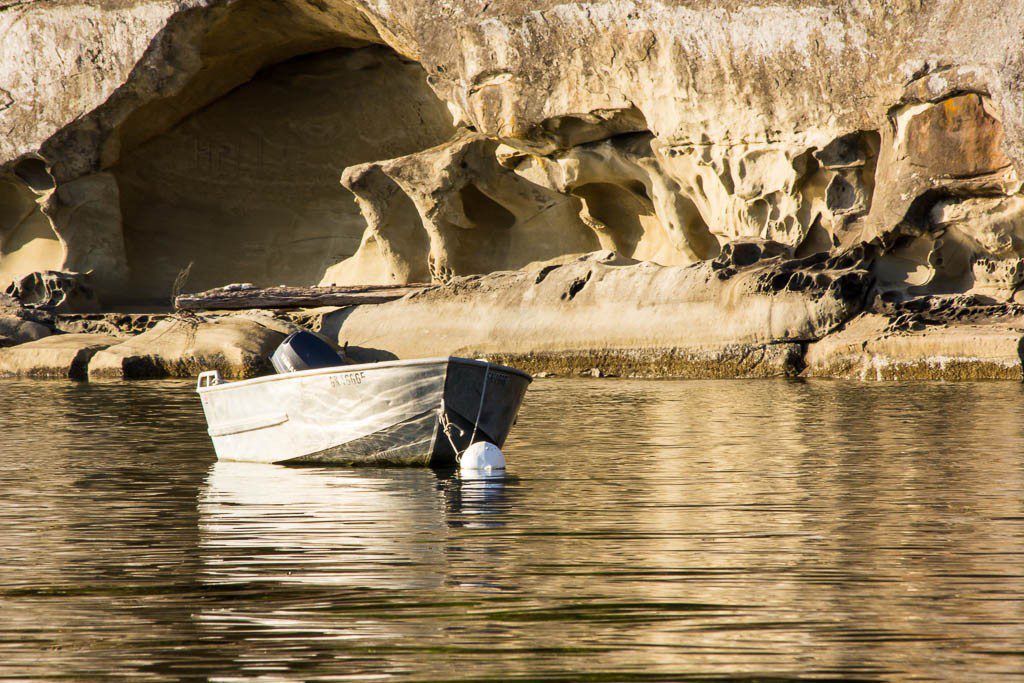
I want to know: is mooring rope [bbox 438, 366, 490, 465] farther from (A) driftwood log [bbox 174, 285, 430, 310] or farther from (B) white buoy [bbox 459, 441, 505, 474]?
(A) driftwood log [bbox 174, 285, 430, 310]

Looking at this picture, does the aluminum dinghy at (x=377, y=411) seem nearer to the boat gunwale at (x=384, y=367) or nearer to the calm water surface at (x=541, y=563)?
the boat gunwale at (x=384, y=367)

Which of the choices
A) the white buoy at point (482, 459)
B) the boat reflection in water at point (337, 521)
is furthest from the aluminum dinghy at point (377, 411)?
the white buoy at point (482, 459)

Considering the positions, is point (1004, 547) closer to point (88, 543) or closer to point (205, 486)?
point (88, 543)

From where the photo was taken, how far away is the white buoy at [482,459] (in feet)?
27.8

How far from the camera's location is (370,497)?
7.55m

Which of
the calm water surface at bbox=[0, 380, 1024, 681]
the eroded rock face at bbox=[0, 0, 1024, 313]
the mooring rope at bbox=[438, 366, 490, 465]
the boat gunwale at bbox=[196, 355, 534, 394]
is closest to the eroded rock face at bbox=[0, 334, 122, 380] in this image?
the eroded rock face at bbox=[0, 0, 1024, 313]

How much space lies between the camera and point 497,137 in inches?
859

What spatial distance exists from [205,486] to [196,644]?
4.21 meters

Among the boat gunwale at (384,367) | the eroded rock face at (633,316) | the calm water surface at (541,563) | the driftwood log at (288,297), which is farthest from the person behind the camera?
the driftwood log at (288,297)

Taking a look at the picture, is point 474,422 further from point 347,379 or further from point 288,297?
point 288,297

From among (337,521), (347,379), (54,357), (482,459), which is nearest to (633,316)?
(54,357)

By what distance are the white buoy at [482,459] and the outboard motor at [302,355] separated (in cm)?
133

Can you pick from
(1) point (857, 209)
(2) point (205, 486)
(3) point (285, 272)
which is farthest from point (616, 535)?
(3) point (285, 272)

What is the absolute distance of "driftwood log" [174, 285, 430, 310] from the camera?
73.5ft
